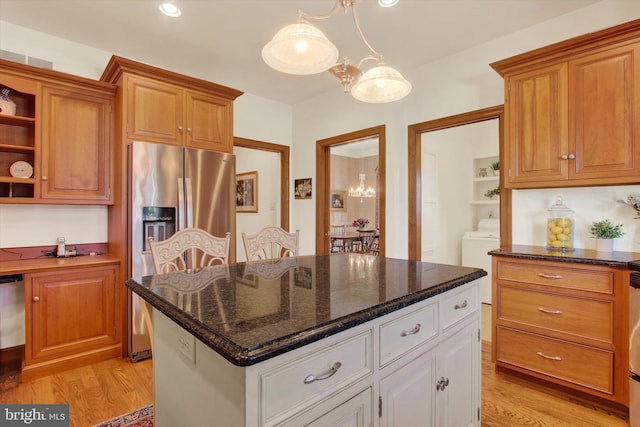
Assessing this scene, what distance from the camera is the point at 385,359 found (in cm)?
104

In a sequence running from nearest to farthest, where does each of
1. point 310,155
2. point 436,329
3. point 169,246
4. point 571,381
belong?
1. point 436,329
2. point 169,246
3. point 571,381
4. point 310,155

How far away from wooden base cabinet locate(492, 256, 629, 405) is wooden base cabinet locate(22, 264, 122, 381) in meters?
3.03

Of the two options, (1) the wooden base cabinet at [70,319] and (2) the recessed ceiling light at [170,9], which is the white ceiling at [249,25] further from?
(1) the wooden base cabinet at [70,319]

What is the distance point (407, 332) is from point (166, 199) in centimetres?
235

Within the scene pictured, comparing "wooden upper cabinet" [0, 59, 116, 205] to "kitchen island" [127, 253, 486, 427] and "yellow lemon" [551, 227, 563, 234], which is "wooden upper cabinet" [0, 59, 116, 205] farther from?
"yellow lemon" [551, 227, 563, 234]

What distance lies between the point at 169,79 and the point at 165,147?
0.63 meters

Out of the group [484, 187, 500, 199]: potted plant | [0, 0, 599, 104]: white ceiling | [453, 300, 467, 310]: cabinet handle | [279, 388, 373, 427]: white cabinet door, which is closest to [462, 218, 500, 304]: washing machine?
[484, 187, 500, 199]: potted plant

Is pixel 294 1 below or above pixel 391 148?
above

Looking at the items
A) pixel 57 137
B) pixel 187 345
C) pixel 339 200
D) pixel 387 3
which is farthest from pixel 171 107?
pixel 339 200

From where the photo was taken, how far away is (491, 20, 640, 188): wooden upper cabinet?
6.66 ft

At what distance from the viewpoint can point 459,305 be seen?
1421 mm

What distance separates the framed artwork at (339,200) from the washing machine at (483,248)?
3536 mm

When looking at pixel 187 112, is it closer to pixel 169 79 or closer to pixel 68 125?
pixel 169 79

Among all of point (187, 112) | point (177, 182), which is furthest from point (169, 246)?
point (187, 112)
